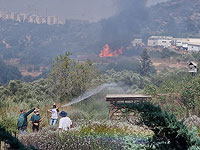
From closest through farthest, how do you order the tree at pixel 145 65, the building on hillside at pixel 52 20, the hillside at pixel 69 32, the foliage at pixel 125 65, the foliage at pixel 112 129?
the foliage at pixel 112 129 → the foliage at pixel 125 65 → the tree at pixel 145 65 → the hillside at pixel 69 32 → the building on hillside at pixel 52 20

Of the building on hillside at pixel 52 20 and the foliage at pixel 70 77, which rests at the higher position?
the building on hillside at pixel 52 20

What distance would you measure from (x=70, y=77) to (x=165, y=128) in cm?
1311

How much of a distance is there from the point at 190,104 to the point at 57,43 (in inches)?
4431

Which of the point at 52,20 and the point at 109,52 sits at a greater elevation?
the point at 52,20

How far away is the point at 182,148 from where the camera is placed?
8.41 ft

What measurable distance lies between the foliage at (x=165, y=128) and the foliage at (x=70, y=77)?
40.9 feet

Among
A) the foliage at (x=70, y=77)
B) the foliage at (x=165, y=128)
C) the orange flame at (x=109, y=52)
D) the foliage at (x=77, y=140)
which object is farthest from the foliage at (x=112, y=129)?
the orange flame at (x=109, y=52)

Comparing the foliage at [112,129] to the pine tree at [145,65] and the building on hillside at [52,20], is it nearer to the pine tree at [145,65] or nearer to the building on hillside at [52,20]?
the pine tree at [145,65]

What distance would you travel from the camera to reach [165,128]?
246 centimetres

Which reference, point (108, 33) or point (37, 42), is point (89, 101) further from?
point (37, 42)

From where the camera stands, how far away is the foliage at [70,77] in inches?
596

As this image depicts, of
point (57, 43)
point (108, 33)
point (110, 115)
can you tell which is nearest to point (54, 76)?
point (110, 115)

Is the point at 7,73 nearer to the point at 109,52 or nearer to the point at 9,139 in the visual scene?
the point at 109,52

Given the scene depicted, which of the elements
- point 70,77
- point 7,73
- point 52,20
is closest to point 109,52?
point 7,73
